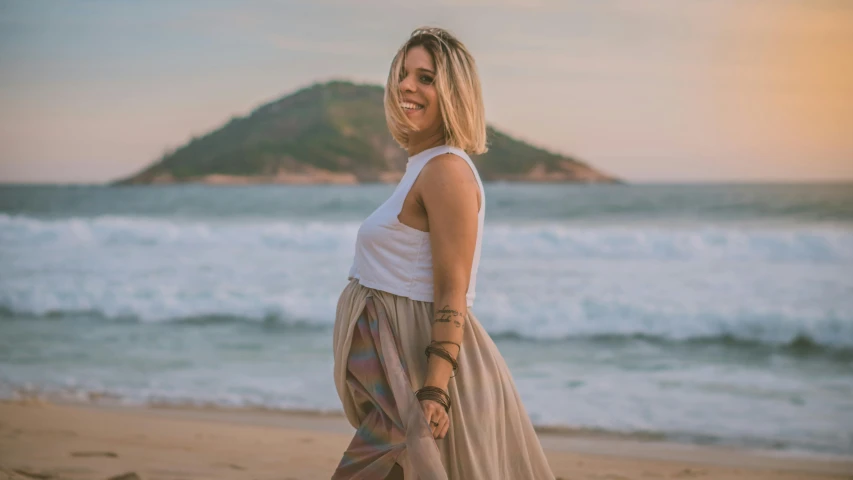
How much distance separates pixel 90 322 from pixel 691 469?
7.05 meters

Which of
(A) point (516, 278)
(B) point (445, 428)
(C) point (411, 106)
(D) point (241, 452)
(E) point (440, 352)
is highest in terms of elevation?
(C) point (411, 106)

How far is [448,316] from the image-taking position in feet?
5.81

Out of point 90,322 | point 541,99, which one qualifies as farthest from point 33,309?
point 541,99

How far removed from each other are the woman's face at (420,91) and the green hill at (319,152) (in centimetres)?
2243

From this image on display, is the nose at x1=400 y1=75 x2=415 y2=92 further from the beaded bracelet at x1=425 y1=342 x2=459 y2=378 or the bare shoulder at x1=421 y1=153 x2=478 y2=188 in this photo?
the beaded bracelet at x1=425 y1=342 x2=459 y2=378

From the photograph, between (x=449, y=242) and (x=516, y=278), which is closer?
(x=449, y=242)

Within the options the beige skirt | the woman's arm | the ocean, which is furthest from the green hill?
the woman's arm

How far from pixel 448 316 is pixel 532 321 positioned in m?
7.50

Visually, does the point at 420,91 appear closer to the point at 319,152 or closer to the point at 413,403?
the point at 413,403

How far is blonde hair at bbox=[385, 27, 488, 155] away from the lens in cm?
181

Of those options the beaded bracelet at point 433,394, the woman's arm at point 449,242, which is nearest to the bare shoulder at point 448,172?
the woman's arm at point 449,242

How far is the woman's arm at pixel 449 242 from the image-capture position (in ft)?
5.74

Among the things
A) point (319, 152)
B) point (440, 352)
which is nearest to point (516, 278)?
point (440, 352)

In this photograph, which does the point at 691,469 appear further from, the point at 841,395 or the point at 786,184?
the point at 786,184
